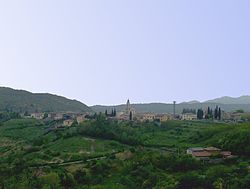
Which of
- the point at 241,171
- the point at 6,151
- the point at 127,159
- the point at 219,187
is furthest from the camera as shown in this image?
the point at 6,151

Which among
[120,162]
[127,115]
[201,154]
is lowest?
[120,162]

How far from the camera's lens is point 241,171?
47.5 meters

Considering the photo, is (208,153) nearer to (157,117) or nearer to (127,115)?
(157,117)

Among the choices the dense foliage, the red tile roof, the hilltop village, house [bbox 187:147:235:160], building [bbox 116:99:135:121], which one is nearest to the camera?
the dense foliage

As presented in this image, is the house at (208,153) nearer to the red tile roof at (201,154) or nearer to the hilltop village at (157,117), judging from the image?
the red tile roof at (201,154)

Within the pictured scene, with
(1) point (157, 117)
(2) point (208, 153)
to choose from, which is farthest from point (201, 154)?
(1) point (157, 117)

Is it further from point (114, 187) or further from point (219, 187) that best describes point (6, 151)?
point (219, 187)

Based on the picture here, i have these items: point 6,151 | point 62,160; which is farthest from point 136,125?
point 62,160

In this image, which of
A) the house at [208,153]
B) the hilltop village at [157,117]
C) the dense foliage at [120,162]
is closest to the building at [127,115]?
the hilltop village at [157,117]

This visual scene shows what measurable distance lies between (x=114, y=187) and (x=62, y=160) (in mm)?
17093

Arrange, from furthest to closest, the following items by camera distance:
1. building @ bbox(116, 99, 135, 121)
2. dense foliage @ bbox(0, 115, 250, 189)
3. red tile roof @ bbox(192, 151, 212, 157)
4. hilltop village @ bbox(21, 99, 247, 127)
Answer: building @ bbox(116, 99, 135, 121), hilltop village @ bbox(21, 99, 247, 127), red tile roof @ bbox(192, 151, 212, 157), dense foliage @ bbox(0, 115, 250, 189)

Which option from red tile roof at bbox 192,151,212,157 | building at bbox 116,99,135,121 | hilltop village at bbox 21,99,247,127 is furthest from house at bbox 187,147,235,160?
building at bbox 116,99,135,121

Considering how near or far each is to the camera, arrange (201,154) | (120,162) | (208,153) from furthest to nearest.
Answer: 1. (208,153)
2. (201,154)
3. (120,162)

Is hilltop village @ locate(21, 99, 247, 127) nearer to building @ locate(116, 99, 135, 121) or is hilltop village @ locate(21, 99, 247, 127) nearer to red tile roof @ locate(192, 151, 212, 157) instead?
building @ locate(116, 99, 135, 121)
